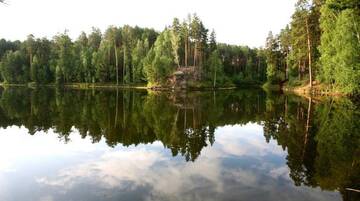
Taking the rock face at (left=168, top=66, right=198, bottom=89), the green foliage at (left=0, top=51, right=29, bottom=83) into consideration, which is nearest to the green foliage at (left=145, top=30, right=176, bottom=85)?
the rock face at (left=168, top=66, right=198, bottom=89)

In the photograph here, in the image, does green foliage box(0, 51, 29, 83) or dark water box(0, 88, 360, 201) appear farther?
green foliage box(0, 51, 29, 83)

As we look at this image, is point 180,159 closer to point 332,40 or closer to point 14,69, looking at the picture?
point 332,40

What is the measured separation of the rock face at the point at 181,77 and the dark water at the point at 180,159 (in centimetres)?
5498

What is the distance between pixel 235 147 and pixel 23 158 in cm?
1038

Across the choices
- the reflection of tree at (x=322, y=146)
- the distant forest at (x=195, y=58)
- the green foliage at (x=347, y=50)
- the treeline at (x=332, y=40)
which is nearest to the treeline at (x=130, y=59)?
the distant forest at (x=195, y=58)

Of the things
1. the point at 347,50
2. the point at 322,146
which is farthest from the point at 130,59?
the point at 322,146

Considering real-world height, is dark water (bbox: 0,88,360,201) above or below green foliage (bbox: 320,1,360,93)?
below

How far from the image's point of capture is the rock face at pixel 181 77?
80750 mm

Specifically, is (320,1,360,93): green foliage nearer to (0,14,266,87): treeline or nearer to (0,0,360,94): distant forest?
(0,0,360,94): distant forest

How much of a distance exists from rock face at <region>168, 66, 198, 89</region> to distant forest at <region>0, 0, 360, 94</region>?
244mm

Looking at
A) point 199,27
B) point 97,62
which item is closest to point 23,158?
point 199,27

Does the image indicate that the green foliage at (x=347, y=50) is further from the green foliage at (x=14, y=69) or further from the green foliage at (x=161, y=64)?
the green foliage at (x=14, y=69)

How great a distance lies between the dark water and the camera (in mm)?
10602

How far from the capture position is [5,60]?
117062 millimetres
